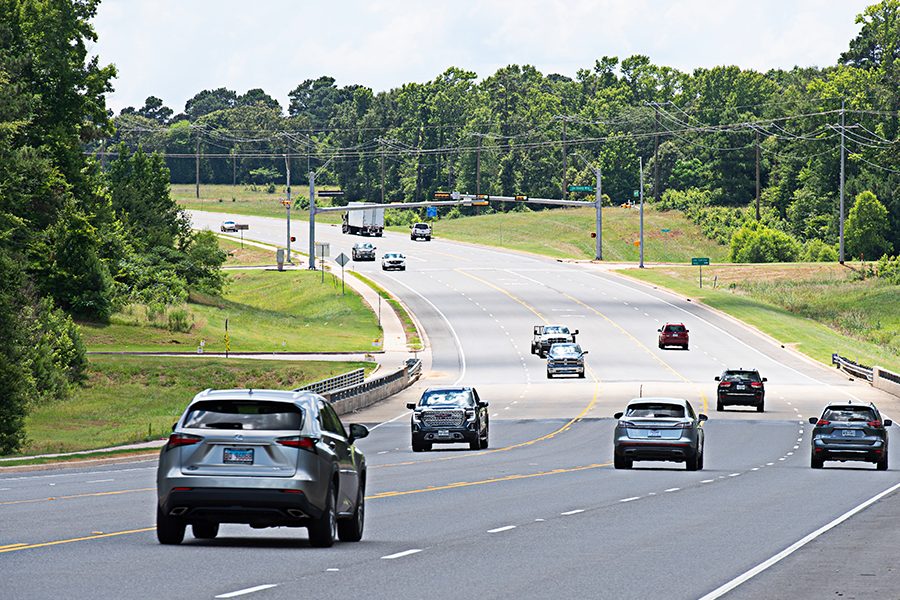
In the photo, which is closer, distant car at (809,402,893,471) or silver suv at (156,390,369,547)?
silver suv at (156,390,369,547)

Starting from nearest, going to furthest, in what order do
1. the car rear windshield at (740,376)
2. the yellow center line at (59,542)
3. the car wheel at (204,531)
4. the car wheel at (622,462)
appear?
1. the yellow center line at (59,542)
2. the car wheel at (204,531)
3. the car wheel at (622,462)
4. the car rear windshield at (740,376)

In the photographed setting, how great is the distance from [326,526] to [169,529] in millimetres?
1698

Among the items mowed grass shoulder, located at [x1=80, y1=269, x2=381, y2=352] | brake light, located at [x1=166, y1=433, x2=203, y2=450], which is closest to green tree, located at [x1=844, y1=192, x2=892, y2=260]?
mowed grass shoulder, located at [x1=80, y1=269, x2=381, y2=352]

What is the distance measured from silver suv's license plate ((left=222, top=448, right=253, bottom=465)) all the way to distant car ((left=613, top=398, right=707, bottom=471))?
1489 cm

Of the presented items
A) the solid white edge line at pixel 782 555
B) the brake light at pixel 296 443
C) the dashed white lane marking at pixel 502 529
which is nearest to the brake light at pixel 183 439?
the brake light at pixel 296 443

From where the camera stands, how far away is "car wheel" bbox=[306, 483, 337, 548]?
12617mm

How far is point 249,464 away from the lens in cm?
1225

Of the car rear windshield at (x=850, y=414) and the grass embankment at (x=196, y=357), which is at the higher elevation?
the car rear windshield at (x=850, y=414)

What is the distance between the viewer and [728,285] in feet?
352

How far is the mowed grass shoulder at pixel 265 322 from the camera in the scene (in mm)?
64750

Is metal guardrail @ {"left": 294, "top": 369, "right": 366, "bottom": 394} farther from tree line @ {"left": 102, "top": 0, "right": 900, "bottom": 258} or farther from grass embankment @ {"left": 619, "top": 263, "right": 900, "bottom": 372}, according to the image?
tree line @ {"left": 102, "top": 0, "right": 900, "bottom": 258}

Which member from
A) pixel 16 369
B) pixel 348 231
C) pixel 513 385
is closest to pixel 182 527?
pixel 16 369

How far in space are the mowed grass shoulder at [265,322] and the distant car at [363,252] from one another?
967cm

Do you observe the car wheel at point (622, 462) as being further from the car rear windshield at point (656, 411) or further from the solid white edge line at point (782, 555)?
the solid white edge line at point (782, 555)
